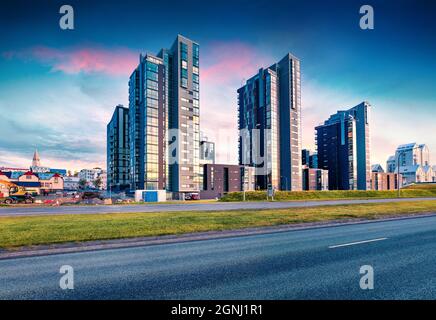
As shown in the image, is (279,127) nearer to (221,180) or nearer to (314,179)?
(314,179)

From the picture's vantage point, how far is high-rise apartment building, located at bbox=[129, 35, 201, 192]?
72812 millimetres

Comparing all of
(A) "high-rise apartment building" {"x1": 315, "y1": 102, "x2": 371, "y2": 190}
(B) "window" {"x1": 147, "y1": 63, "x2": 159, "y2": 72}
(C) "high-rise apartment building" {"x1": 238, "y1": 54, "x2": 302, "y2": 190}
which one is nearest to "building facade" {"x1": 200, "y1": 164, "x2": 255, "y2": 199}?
(C) "high-rise apartment building" {"x1": 238, "y1": 54, "x2": 302, "y2": 190}

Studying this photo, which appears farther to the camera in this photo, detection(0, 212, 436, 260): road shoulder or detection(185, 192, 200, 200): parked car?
detection(185, 192, 200, 200): parked car

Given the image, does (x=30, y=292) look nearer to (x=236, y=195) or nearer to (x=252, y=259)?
(x=252, y=259)

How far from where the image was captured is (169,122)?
77312 mm

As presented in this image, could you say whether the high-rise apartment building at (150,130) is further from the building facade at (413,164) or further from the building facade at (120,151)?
the building facade at (413,164)

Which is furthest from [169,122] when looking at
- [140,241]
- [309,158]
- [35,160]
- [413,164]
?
[413,164]

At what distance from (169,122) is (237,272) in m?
74.8

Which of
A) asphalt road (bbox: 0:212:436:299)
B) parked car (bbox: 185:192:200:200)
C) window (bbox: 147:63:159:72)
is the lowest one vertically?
parked car (bbox: 185:192:200:200)

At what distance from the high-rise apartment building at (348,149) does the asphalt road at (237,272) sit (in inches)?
4322

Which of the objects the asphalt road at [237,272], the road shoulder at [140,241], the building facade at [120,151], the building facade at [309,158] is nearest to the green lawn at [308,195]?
the road shoulder at [140,241]

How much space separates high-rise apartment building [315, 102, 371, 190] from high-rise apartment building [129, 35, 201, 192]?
69.4 meters

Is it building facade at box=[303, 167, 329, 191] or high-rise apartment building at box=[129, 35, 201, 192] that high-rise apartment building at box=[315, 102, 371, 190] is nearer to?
building facade at box=[303, 167, 329, 191]

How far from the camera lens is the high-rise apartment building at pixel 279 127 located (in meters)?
87.6
